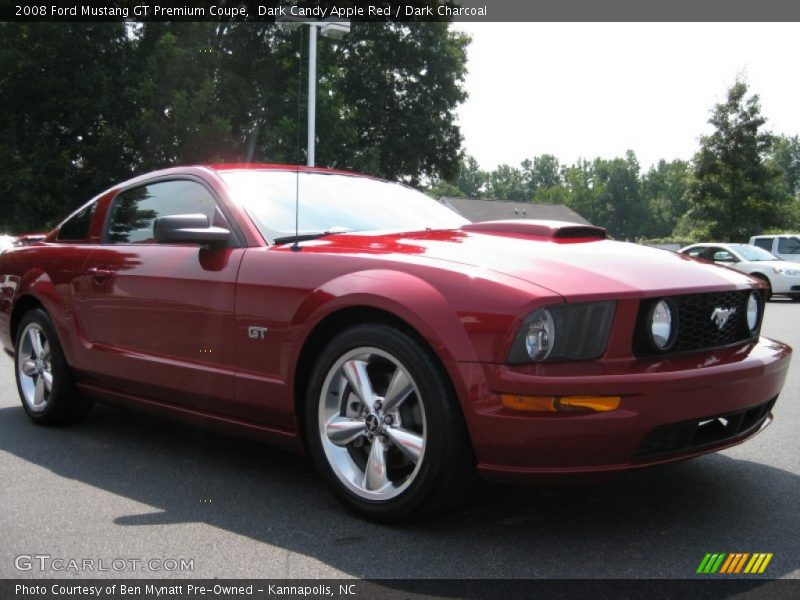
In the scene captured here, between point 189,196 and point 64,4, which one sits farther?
point 64,4

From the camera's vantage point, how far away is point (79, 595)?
262cm

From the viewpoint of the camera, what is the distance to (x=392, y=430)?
3.16 metres

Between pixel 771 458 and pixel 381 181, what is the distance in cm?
254

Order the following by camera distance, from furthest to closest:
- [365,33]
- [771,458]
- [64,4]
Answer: [365,33]
[64,4]
[771,458]

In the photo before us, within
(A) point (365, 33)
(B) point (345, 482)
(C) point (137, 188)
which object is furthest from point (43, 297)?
(A) point (365, 33)

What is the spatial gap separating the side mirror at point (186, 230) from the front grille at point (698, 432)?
200 cm

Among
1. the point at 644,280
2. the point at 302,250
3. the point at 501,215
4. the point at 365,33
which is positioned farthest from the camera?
the point at 501,215

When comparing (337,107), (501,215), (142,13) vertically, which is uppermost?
(142,13)

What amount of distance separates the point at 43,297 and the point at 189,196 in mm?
1314

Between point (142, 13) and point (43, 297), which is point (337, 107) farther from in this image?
point (43, 297)

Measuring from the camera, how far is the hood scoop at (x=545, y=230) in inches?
145

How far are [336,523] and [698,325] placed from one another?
1536mm

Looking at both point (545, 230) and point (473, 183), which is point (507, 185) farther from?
point (545, 230)

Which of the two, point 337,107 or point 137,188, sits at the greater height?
point 337,107
